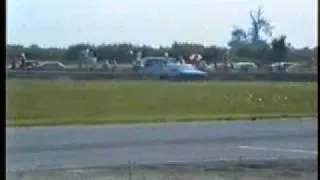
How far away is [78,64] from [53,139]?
55.0 inches

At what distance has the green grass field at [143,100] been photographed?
5.87 feet

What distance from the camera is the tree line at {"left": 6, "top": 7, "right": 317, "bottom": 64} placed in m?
1.83

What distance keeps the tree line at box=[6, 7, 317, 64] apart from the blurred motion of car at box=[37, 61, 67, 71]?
0.05 ft

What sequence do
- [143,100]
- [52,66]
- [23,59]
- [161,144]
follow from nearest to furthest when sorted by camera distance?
[23,59]
[52,66]
[143,100]
[161,144]

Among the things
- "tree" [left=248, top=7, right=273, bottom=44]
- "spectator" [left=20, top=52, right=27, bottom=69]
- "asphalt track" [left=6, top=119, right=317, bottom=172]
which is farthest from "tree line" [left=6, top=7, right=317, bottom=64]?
"asphalt track" [left=6, top=119, right=317, bottom=172]

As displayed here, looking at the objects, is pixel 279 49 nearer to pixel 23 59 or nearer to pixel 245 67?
pixel 245 67

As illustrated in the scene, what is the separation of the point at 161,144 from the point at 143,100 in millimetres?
1831

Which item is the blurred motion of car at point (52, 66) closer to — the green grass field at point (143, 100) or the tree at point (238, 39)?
the green grass field at point (143, 100)

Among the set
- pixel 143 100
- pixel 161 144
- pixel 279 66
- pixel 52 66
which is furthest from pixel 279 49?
pixel 161 144

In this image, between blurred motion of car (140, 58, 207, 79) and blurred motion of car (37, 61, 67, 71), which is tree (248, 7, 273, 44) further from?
blurred motion of car (37, 61, 67, 71)

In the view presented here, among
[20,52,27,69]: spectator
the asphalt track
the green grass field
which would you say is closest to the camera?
[20,52,27,69]: spectator

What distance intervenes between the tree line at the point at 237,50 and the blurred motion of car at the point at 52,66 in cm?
1

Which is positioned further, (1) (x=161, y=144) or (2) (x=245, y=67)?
(1) (x=161, y=144)

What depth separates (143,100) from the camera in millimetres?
2113
